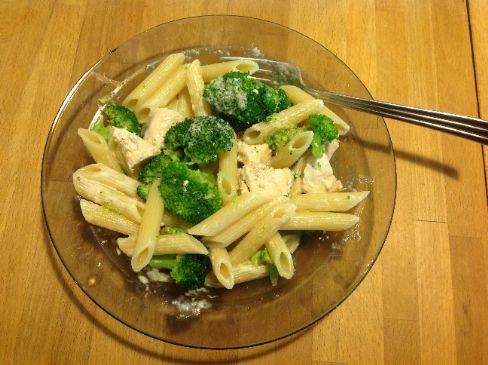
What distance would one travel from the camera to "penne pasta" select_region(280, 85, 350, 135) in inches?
62.1

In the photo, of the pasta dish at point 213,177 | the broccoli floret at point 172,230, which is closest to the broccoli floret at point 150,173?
the pasta dish at point 213,177

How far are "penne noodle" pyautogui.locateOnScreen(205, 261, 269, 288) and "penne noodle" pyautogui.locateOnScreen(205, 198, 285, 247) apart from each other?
0.27 ft

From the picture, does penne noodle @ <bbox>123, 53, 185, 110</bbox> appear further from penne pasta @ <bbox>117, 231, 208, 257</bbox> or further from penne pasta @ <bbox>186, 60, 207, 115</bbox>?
penne pasta @ <bbox>117, 231, 208, 257</bbox>

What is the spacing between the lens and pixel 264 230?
4.49 feet

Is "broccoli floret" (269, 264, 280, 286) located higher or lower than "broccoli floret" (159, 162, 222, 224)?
lower

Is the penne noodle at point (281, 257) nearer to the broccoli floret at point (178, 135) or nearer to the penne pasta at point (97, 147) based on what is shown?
the broccoli floret at point (178, 135)

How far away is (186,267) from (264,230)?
0.25m

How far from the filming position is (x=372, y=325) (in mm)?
1516

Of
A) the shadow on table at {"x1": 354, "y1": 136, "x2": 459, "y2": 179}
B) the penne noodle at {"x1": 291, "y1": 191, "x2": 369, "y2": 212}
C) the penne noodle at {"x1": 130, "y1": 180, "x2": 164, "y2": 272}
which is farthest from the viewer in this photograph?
the shadow on table at {"x1": 354, "y1": 136, "x2": 459, "y2": 179}

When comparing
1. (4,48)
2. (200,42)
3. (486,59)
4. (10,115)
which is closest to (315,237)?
(200,42)

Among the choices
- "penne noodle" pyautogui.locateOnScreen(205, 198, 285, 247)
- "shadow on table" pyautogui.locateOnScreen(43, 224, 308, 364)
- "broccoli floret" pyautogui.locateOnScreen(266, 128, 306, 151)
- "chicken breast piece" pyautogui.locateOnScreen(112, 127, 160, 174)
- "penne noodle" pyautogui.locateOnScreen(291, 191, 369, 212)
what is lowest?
"shadow on table" pyautogui.locateOnScreen(43, 224, 308, 364)

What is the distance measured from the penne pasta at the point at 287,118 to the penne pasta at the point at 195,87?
19 centimetres

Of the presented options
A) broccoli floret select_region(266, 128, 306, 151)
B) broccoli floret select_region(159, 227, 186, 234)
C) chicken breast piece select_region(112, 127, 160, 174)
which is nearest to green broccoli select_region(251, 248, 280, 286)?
broccoli floret select_region(159, 227, 186, 234)

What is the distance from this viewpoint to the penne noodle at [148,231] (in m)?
1.34
